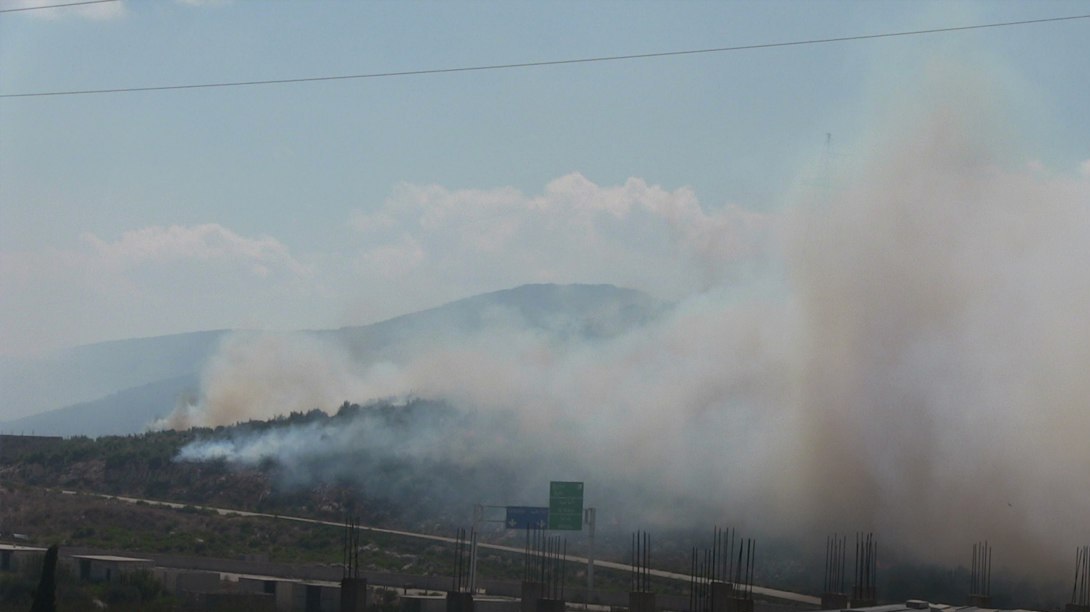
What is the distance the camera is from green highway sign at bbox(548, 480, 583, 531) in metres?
83.3

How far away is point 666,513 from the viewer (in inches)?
4242

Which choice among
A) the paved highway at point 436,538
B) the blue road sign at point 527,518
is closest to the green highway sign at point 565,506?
the blue road sign at point 527,518

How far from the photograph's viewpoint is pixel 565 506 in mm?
84000

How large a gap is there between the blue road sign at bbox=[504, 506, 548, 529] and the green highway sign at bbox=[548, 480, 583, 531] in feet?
1.34

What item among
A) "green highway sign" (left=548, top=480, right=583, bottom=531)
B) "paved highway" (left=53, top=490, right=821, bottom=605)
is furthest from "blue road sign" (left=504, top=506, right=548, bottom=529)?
"paved highway" (left=53, top=490, right=821, bottom=605)

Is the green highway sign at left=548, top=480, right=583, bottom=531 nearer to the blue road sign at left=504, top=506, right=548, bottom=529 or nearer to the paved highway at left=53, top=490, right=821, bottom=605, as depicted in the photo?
the blue road sign at left=504, top=506, right=548, bottom=529

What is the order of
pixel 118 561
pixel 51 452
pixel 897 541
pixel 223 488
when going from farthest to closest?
pixel 51 452 → pixel 223 488 → pixel 897 541 → pixel 118 561

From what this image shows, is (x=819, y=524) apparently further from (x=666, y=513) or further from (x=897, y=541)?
(x=666, y=513)

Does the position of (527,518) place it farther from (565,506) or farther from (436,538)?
(436,538)

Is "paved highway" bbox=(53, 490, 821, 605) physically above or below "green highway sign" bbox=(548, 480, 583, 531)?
below

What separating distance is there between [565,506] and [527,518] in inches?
91.0

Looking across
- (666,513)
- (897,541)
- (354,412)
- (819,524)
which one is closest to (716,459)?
(666,513)

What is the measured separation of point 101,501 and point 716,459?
49.6 meters

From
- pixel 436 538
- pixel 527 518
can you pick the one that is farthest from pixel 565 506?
pixel 436 538
